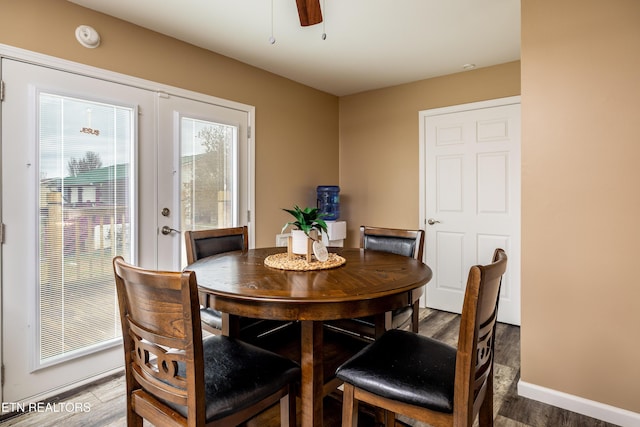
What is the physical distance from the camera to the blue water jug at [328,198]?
4.06 meters

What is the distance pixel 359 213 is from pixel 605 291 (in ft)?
8.81

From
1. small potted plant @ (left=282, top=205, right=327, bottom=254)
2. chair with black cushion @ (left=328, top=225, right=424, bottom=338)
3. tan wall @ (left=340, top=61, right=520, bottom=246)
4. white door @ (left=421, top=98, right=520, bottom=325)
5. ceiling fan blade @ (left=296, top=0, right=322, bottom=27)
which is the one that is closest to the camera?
ceiling fan blade @ (left=296, top=0, right=322, bottom=27)

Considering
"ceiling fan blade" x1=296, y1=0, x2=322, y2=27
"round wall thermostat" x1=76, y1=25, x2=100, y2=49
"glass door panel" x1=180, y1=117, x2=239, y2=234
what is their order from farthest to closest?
"glass door panel" x1=180, y1=117, x2=239, y2=234, "round wall thermostat" x1=76, y1=25, x2=100, y2=49, "ceiling fan blade" x1=296, y1=0, x2=322, y2=27

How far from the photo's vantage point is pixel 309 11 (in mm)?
1688

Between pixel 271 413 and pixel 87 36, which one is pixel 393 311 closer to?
pixel 271 413

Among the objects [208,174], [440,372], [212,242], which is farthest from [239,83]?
[440,372]

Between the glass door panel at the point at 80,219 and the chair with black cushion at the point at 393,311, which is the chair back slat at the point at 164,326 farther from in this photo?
the glass door panel at the point at 80,219

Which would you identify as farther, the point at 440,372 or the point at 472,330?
the point at 440,372

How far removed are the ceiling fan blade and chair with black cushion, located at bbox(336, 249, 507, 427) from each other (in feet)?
4.56

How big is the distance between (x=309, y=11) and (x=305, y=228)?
3.51ft

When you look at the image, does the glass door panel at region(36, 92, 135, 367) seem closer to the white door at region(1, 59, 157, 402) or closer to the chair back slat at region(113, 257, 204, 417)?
the white door at region(1, 59, 157, 402)

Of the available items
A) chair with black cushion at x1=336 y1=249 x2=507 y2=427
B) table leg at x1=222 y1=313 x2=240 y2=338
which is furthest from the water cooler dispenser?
chair with black cushion at x1=336 y1=249 x2=507 y2=427

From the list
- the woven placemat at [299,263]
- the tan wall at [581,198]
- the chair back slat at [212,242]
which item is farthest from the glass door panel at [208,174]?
the tan wall at [581,198]

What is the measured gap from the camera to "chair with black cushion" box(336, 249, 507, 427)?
1.10 meters
